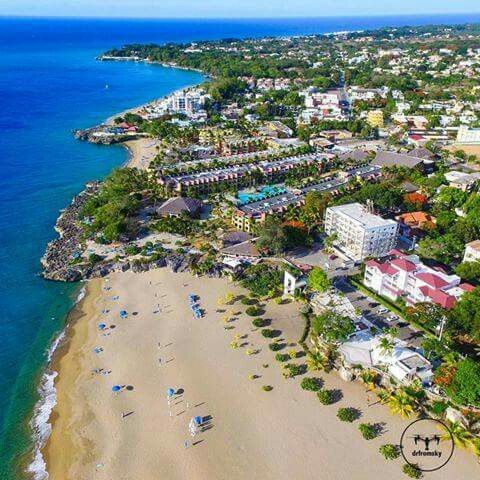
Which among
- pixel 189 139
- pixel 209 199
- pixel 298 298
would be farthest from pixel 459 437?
pixel 189 139

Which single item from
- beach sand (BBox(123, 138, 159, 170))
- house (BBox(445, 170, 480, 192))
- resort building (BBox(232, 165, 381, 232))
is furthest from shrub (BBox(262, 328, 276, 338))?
beach sand (BBox(123, 138, 159, 170))

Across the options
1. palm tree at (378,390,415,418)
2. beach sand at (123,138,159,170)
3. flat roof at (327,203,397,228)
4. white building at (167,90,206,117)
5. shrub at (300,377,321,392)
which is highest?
flat roof at (327,203,397,228)

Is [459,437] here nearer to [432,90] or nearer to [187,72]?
[432,90]

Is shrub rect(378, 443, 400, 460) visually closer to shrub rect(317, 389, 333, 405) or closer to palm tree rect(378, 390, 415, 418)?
palm tree rect(378, 390, 415, 418)

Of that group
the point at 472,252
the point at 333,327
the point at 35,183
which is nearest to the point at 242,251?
the point at 333,327

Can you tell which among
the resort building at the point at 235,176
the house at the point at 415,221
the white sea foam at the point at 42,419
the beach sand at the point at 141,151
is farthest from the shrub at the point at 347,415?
the beach sand at the point at 141,151

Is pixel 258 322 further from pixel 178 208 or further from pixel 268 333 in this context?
pixel 178 208
